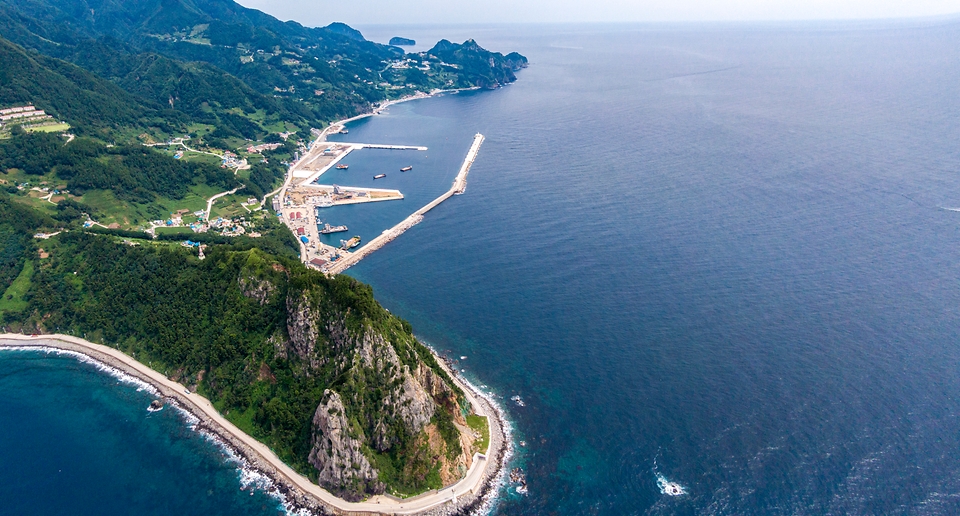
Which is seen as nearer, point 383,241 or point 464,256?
point 464,256

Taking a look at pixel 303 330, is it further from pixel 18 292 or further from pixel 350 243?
pixel 18 292

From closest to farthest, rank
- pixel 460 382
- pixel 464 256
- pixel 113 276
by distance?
pixel 460 382 → pixel 113 276 → pixel 464 256

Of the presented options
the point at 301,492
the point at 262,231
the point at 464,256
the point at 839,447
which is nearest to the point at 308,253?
the point at 262,231

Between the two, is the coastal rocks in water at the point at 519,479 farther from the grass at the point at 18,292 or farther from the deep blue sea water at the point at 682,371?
the grass at the point at 18,292

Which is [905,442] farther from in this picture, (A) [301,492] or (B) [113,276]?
(B) [113,276]

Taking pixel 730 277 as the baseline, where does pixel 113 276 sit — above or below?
above

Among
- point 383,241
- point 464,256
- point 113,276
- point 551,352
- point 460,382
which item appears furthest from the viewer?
point 383,241
